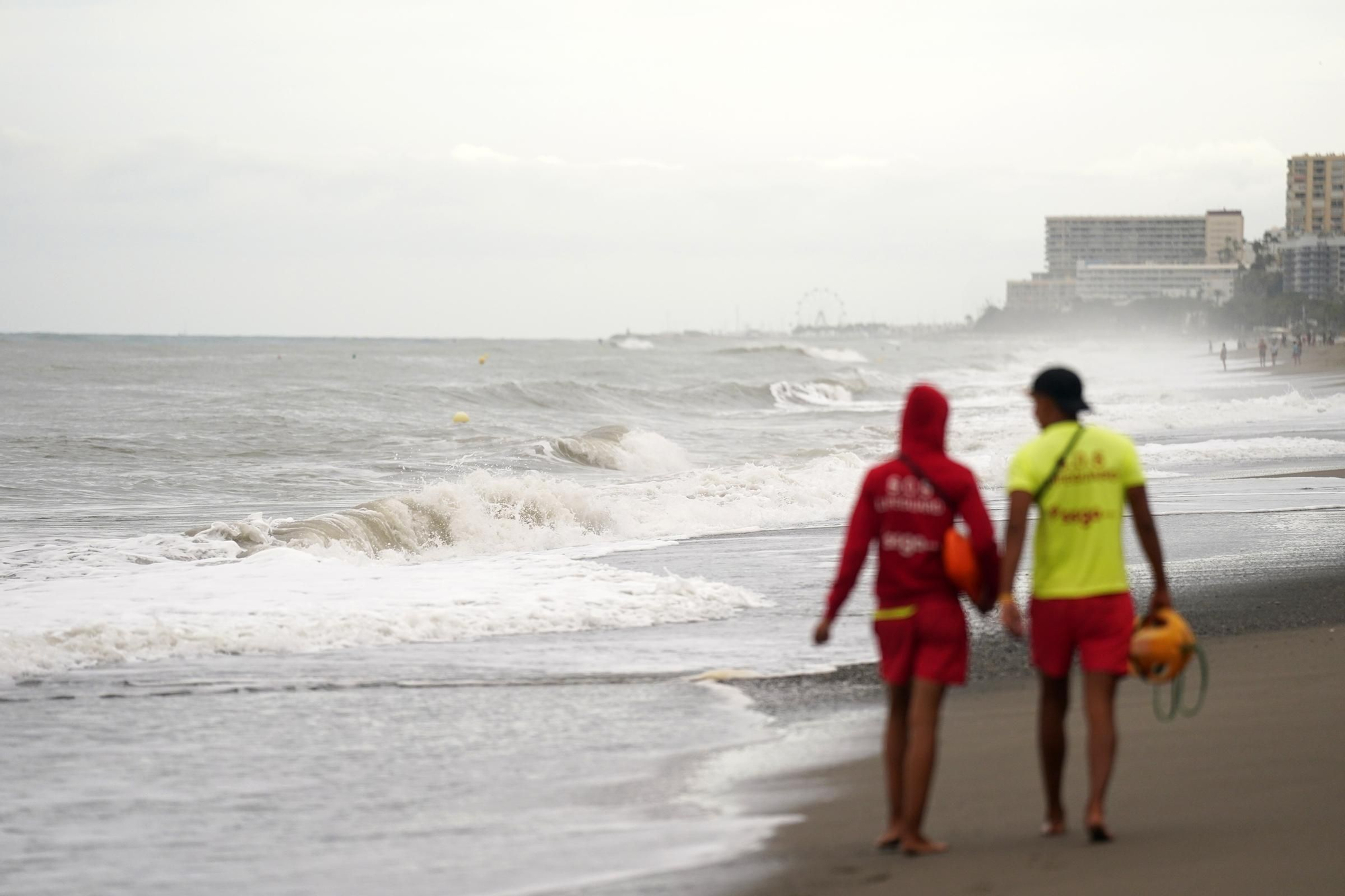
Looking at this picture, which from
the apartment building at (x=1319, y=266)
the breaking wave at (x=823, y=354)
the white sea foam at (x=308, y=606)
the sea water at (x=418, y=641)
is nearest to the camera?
the sea water at (x=418, y=641)

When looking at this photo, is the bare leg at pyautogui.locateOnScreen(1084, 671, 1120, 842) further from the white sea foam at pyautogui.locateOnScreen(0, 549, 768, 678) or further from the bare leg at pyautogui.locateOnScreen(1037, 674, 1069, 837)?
the white sea foam at pyautogui.locateOnScreen(0, 549, 768, 678)

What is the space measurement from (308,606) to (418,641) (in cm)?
115

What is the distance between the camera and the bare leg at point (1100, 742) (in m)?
4.50

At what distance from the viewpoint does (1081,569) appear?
14.8 feet

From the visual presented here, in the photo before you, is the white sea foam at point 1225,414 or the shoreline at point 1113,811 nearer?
the shoreline at point 1113,811

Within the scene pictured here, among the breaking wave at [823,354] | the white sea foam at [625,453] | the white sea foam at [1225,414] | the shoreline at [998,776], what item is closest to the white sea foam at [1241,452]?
the white sea foam at [1225,414]

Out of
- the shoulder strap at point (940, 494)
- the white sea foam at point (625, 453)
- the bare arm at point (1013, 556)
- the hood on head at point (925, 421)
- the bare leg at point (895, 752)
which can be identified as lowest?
the white sea foam at point (625, 453)

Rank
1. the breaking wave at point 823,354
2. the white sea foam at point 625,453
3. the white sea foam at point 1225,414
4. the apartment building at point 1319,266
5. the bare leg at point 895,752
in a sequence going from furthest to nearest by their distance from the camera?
1. the apartment building at point 1319,266
2. the breaking wave at point 823,354
3. the white sea foam at point 1225,414
4. the white sea foam at point 625,453
5. the bare leg at point 895,752

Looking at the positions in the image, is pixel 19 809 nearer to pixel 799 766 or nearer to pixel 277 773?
pixel 277 773

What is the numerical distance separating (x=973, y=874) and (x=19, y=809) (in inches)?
145

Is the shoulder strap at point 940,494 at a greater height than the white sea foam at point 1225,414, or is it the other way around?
the shoulder strap at point 940,494

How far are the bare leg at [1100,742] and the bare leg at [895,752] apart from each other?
0.60 m

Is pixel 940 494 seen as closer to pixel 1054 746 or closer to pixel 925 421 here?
pixel 925 421

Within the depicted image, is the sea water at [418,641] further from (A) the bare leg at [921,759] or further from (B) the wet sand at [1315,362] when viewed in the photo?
(B) the wet sand at [1315,362]
